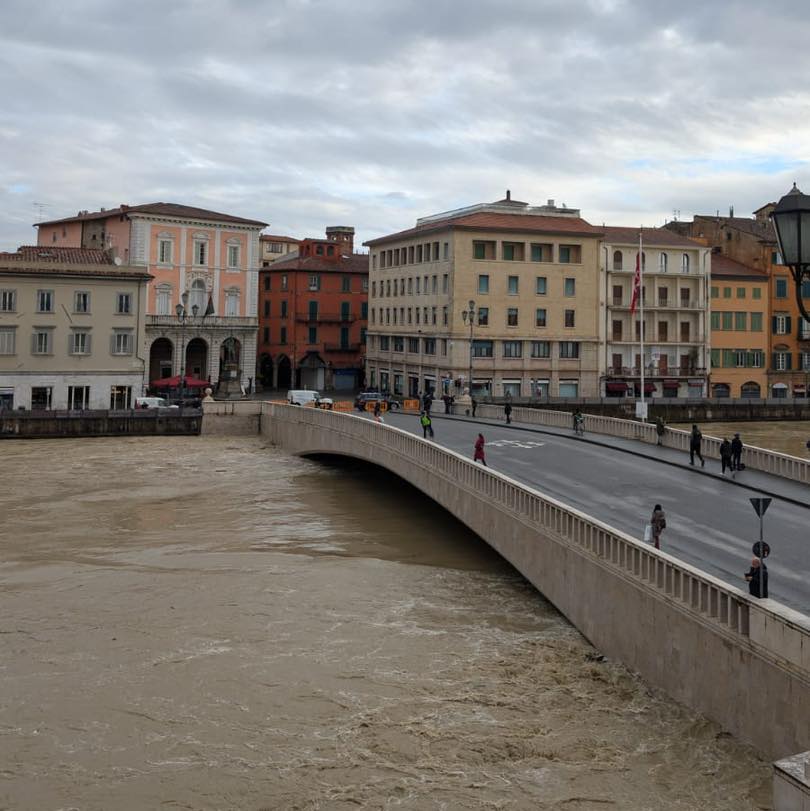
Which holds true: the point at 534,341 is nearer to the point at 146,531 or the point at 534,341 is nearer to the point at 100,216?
the point at 100,216

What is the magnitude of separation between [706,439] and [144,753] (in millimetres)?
25969

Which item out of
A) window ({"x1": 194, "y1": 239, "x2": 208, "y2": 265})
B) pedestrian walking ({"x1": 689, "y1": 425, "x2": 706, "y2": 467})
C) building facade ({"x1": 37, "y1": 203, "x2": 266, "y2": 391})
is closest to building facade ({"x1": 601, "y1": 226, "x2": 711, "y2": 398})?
building facade ({"x1": 37, "y1": 203, "x2": 266, "y2": 391})

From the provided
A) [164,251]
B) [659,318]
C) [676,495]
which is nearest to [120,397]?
[164,251]

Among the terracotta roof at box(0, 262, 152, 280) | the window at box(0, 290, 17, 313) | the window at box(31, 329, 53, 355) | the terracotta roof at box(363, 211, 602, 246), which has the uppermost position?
the terracotta roof at box(363, 211, 602, 246)

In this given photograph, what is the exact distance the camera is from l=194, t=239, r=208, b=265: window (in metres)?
85.6

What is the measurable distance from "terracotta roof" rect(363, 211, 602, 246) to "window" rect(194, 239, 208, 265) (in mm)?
17515

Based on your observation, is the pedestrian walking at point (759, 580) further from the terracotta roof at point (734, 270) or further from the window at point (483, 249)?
the terracotta roof at point (734, 270)

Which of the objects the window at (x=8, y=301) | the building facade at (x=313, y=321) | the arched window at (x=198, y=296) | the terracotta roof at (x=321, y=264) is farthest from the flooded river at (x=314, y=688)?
the terracotta roof at (x=321, y=264)

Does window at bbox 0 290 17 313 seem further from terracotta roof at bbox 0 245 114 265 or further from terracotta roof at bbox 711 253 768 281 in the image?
terracotta roof at bbox 711 253 768 281

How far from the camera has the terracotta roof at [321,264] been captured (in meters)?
99.1

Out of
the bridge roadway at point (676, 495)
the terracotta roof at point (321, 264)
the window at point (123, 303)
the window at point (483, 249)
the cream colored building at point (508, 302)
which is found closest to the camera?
the bridge roadway at point (676, 495)

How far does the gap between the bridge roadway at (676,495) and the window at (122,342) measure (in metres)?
32.7

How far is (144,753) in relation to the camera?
1744cm

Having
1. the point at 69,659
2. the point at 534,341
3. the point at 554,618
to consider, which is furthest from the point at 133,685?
the point at 534,341
